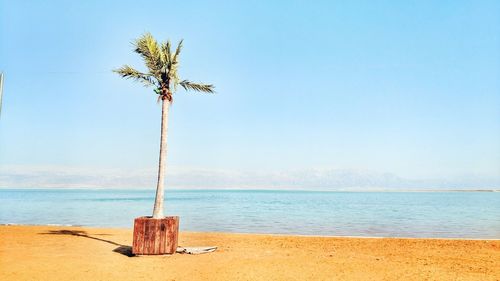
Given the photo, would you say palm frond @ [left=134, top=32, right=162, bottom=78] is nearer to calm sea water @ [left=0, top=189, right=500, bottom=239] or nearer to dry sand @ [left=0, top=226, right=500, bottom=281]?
dry sand @ [left=0, top=226, right=500, bottom=281]

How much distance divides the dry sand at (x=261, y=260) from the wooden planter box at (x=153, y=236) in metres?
0.30

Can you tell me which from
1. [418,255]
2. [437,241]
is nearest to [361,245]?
[418,255]

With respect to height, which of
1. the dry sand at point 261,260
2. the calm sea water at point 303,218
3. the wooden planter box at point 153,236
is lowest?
the calm sea water at point 303,218

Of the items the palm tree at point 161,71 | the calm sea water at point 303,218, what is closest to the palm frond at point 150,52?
the palm tree at point 161,71

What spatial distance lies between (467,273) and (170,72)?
10.7m

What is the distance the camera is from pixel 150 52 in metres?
12.9

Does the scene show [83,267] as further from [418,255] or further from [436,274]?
[418,255]

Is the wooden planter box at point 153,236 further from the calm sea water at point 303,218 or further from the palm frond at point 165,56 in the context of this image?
the calm sea water at point 303,218

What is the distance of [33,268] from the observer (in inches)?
386

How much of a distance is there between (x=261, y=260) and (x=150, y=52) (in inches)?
304

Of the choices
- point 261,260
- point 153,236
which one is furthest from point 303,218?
point 153,236

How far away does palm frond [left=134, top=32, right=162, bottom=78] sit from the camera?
511 inches

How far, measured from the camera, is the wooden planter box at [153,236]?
1155 centimetres

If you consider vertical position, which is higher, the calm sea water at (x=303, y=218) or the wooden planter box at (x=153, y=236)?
the wooden planter box at (x=153, y=236)
